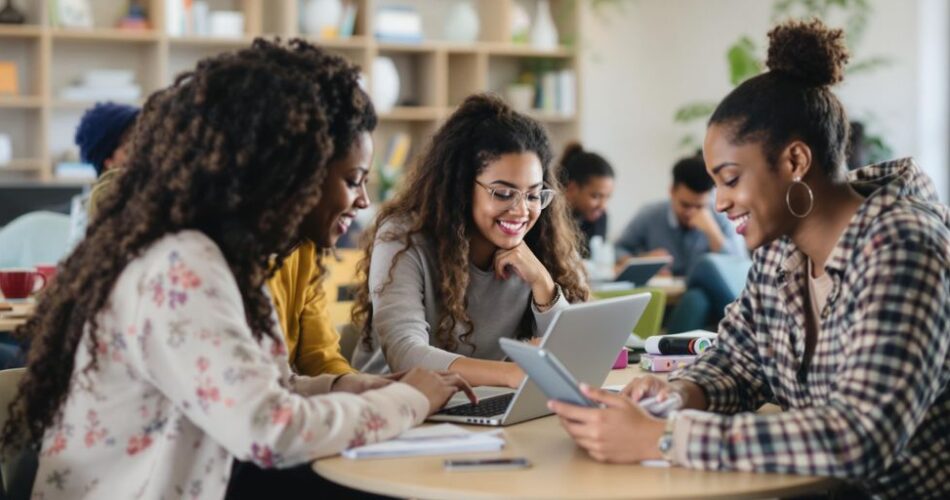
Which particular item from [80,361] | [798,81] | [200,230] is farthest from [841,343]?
[80,361]

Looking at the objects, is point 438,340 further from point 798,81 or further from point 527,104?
point 527,104

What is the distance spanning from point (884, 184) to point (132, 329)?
1100mm

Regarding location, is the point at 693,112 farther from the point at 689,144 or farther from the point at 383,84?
the point at 383,84

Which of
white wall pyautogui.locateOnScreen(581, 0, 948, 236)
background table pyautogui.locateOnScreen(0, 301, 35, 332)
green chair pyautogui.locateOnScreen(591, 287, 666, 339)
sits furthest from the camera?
white wall pyautogui.locateOnScreen(581, 0, 948, 236)

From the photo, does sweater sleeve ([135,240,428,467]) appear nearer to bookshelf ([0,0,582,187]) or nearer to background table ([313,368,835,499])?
background table ([313,368,835,499])

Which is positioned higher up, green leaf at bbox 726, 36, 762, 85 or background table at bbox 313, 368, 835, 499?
green leaf at bbox 726, 36, 762, 85

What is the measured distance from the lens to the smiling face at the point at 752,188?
1852mm

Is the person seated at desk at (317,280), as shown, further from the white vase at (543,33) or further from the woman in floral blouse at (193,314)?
the white vase at (543,33)

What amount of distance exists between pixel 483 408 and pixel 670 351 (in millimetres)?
543

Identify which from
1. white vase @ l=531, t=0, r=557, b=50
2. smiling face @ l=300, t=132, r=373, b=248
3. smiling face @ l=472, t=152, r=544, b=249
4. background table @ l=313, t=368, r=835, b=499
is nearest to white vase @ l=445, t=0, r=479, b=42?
white vase @ l=531, t=0, r=557, b=50

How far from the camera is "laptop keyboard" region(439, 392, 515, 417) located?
80.7 inches

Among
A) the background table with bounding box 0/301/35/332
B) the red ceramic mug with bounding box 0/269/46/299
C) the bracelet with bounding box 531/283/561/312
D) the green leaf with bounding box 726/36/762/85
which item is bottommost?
the background table with bounding box 0/301/35/332

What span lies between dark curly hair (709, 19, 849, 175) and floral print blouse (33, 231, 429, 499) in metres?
0.66

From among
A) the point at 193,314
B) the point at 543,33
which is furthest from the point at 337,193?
the point at 543,33
